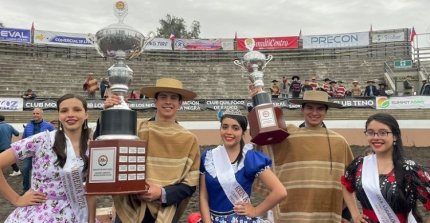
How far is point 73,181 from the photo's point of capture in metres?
2.47

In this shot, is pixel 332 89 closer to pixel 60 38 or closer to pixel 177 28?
pixel 60 38

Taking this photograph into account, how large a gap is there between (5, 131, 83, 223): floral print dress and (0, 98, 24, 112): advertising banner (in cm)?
1114

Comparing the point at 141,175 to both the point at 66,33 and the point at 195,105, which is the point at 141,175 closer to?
the point at 195,105

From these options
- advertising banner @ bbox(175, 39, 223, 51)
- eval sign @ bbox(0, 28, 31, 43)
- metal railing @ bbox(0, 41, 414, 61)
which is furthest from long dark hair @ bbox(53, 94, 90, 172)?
advertising banner @ bbox(175, 39, 223, 51)

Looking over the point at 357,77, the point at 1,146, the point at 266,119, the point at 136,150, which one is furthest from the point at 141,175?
the point at 357,77

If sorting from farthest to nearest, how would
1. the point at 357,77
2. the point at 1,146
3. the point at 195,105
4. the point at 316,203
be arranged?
the point at 357,77
the point at 195,105
the point at 1,146
the point at 316,203

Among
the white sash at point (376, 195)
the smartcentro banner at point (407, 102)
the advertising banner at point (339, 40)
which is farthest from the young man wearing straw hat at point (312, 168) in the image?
the advertising banner at point (339, 40)

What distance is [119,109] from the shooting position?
247 cm

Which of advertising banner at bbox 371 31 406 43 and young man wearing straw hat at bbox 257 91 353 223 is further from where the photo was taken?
advertising banner at bbox 371 31 406 43

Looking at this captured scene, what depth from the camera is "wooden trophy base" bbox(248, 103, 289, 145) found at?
2957 mm

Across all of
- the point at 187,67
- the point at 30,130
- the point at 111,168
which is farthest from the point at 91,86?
the point at 111,168

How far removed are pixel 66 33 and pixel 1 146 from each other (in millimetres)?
15597

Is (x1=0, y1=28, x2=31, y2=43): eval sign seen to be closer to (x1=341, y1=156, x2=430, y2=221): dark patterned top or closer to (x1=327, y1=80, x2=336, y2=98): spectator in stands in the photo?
(x1=327, y1=80, x2=336, y2=98): spectator in stands

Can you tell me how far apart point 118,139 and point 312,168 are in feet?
4.77
